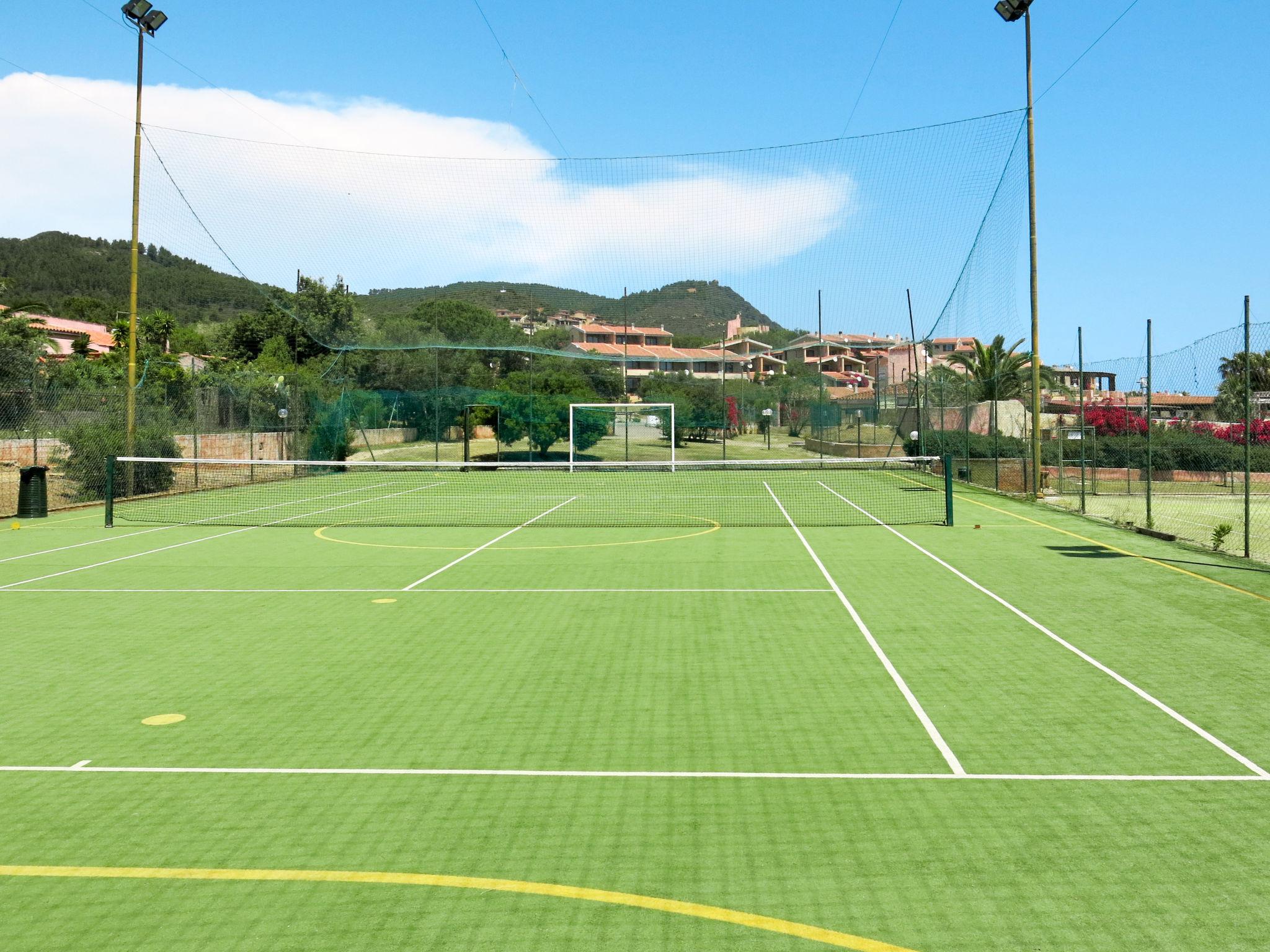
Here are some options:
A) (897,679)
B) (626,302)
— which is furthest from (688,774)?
(626,302)

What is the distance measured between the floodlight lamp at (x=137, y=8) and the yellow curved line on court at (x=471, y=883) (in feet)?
80.9

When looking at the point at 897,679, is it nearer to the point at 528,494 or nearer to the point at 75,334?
the point at 528,494

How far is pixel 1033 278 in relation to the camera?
25.0 m

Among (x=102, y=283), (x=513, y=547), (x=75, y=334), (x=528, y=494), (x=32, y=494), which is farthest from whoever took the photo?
(x=102, y=283)

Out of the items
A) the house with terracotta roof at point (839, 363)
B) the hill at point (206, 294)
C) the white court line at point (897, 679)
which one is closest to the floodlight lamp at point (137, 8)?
the hill at point (206, 294)

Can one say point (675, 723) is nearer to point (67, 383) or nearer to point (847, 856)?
point (847, 856)

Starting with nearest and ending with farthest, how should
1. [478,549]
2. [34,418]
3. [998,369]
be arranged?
[478,549] → [34,418] → [998,369]

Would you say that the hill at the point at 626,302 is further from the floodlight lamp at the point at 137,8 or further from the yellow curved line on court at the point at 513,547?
the yellow curved line on court at the point at 513,547

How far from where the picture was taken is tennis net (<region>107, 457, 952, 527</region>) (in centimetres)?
2169

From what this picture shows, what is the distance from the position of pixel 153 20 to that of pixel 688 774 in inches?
993

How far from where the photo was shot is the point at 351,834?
560 cm

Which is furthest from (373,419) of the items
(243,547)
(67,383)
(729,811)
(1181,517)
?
(729,811)

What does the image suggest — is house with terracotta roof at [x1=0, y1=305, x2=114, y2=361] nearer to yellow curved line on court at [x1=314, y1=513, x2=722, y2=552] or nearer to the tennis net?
the tennis net

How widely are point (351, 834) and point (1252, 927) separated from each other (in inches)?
167
